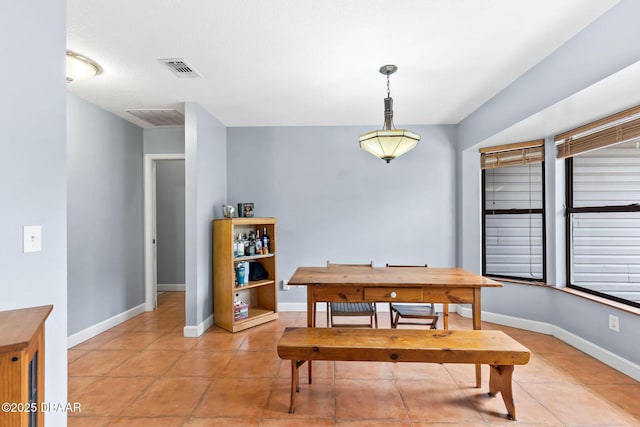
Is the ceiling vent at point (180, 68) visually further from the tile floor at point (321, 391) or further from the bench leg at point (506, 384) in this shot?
the bench leg at point (506, 384)

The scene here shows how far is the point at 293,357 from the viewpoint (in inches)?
83.4

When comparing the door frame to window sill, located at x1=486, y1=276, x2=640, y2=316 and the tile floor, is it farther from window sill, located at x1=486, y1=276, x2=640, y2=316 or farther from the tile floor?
window sill, located at x1=486, y1=276, x2=640, y2=316

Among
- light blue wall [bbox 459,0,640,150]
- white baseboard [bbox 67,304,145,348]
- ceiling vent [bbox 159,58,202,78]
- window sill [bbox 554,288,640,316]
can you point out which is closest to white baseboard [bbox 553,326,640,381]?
window sill [bbox 554,288,640,316]

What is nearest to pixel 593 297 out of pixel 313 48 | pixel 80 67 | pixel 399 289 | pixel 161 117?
pixel 399 289

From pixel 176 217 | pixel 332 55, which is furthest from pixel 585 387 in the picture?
pixel 176 217

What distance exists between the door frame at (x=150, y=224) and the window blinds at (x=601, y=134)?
460 cm

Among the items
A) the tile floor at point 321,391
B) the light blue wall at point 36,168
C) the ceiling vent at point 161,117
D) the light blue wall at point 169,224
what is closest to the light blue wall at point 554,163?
the tile floor at point 321,391

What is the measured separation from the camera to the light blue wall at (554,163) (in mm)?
2082

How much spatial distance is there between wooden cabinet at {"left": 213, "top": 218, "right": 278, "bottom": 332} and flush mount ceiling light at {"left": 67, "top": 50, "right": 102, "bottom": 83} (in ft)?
6.04

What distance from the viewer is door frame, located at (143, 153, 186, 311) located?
461 cm

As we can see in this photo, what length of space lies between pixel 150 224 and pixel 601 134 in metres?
5.29

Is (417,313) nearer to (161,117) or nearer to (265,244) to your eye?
(265,244)

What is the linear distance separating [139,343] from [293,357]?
2242 mm

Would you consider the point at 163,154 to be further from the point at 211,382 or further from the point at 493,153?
the point at 493,153
